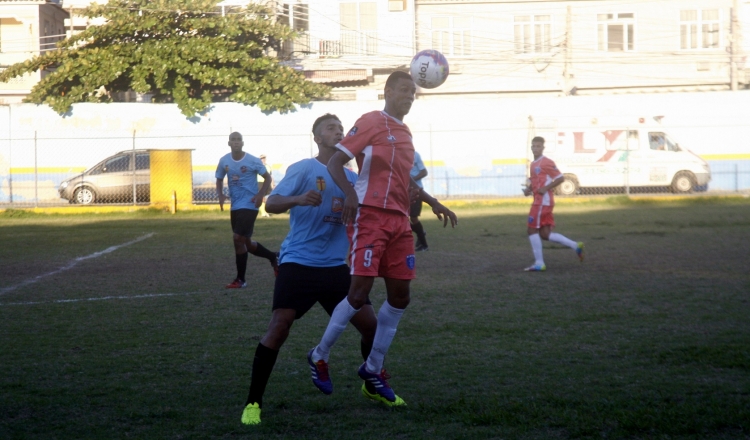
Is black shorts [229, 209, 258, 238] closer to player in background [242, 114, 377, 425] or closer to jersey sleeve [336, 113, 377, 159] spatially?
player in background [242, 114, 377, 425]

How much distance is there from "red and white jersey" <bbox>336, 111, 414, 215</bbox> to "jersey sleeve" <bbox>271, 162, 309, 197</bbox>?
302mm

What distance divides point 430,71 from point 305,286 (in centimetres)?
204

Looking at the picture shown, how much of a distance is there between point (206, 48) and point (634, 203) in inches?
574

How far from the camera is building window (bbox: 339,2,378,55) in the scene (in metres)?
35.2

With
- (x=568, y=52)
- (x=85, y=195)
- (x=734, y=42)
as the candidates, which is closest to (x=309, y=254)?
(x=85, y=195)

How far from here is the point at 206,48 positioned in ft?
90.3

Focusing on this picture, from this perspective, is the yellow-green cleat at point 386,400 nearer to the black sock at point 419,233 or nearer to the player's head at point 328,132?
the player's head at point 328,132

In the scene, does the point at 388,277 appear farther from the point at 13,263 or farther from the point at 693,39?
the point at 693,39

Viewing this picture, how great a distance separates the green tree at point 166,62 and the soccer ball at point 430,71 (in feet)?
71.1

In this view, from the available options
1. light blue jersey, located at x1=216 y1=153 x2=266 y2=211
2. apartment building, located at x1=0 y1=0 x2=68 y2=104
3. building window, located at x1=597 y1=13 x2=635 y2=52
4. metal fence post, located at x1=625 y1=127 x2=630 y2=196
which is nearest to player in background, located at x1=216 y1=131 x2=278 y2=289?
light blue jersey, located at x1=216 y1=153 x2=266 y2=211

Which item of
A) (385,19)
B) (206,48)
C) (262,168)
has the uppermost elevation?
(385,19)

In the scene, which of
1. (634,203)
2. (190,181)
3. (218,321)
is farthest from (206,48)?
(218,321)

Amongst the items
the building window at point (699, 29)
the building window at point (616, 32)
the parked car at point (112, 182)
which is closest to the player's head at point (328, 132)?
the parked car at point (112, 182)

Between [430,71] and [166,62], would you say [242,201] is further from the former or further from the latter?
[166,62]
